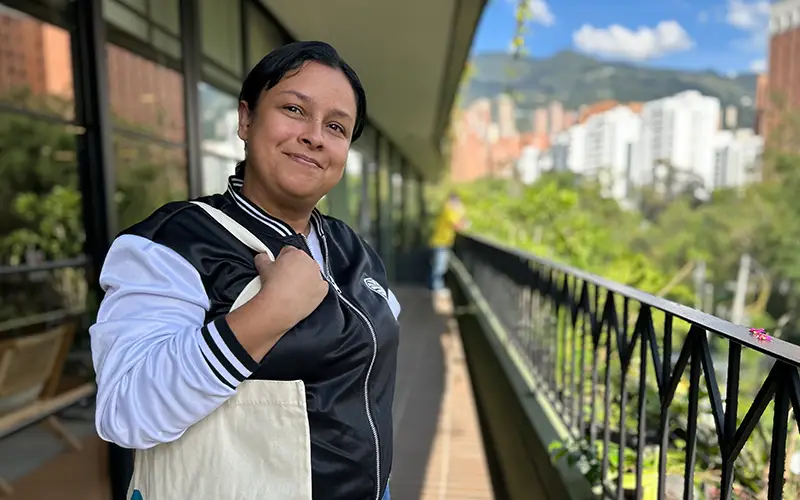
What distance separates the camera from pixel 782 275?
26.1 metres

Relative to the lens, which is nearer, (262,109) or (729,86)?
(262,109)

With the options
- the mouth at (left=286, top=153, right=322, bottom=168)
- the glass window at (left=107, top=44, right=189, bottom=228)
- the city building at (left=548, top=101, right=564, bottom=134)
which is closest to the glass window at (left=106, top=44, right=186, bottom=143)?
the glass window at (left=107, top=44, right=189, bottom=228)

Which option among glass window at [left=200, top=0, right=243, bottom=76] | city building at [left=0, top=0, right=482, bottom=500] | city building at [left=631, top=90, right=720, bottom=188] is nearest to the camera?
city building at [left=0, top=0, right=482, bottom=500]

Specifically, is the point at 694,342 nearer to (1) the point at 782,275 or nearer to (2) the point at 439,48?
(2) the point at 439,48

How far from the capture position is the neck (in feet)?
2.79

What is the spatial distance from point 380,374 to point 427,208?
2102 cm

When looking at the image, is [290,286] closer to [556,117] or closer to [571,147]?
[571,147]

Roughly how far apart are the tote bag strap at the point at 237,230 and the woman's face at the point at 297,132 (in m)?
0.09

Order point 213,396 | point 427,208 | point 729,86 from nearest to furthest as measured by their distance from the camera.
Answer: point 213,396 → point 427,208 → point 729,86

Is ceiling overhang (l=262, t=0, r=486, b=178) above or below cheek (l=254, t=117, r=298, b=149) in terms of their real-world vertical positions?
above

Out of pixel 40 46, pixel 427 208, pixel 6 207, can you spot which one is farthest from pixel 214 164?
pixel 427 208

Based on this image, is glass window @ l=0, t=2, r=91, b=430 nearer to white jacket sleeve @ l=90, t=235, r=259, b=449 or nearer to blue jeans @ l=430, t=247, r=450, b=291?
white jacket sleeve @ l=90, t=235, r=259, b=449

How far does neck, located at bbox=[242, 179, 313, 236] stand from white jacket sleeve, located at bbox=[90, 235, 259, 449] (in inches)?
7.0

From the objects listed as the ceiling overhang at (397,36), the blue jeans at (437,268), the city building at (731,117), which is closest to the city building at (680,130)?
the city building at (731,117)
